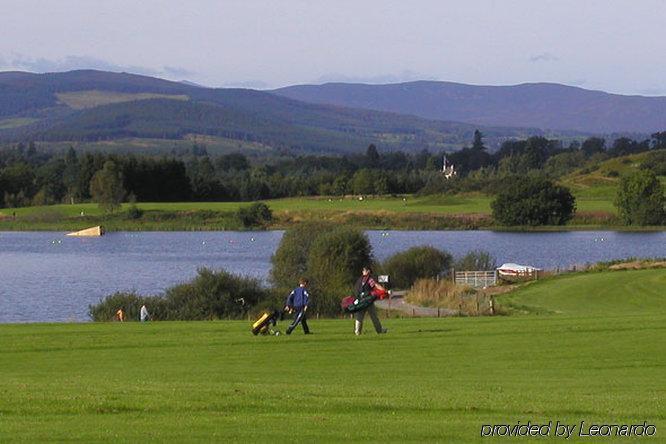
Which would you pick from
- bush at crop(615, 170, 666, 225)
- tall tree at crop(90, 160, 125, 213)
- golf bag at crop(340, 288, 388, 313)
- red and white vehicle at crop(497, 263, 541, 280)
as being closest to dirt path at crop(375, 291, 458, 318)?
red and white vehicle at crop(497, 263, 541, 280)

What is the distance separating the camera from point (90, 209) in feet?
528

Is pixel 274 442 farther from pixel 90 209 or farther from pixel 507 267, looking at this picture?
pixel 90 209

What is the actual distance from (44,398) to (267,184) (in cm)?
16486

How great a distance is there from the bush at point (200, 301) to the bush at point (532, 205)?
86.2 m

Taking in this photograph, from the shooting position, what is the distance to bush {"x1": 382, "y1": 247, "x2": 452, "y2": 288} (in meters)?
67.5

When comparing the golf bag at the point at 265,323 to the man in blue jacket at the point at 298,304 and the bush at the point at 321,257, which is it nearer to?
the man in blue jacket at the point at 298,304

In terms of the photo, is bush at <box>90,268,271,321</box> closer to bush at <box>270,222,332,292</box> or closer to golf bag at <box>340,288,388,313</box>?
bush at <box>270,222,332,292</box>

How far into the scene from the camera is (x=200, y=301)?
1902 inches

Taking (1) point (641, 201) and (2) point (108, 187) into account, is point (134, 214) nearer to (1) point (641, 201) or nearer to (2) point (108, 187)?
(2) point (108, 187)

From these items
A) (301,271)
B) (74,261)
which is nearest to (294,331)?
(301,271)

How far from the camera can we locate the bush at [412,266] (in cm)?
6750

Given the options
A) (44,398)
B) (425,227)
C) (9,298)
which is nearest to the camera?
(44,398)

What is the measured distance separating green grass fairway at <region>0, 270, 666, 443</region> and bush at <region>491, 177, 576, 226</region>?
10176 cm

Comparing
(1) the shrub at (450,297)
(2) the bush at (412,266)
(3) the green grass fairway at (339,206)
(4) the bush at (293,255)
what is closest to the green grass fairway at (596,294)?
(1) the shrub at (450,297)
